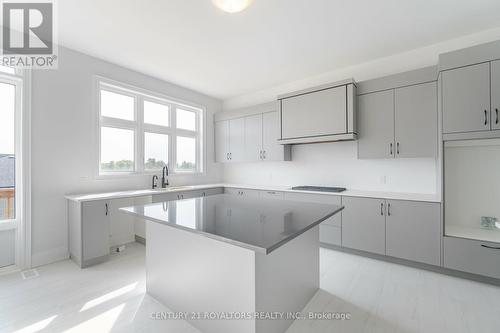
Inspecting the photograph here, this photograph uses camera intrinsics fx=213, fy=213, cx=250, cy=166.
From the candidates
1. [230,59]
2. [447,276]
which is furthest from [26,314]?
[447,276]

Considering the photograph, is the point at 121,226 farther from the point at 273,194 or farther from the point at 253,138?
the point at 253,138

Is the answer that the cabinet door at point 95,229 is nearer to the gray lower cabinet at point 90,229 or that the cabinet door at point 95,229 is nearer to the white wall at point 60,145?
the gray lower cabinet at point 90,229

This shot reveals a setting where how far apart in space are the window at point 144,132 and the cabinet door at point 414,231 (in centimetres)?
366

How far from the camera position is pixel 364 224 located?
2.79 m

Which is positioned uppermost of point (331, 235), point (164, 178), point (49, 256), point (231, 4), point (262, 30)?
point (262, 30)

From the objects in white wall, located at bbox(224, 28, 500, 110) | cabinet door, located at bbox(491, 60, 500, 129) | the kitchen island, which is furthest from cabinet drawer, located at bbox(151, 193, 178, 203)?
cabinet door, located at bbox(491, 60, 500, 129)

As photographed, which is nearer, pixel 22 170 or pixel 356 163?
pixel 22 170

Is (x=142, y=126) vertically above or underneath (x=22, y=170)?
above

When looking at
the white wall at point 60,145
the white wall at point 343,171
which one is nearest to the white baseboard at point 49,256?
the white wall at point 60,145

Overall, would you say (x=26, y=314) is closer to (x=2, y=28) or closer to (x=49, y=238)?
(x=49, y=238)

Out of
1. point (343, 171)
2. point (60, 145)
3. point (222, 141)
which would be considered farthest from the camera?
point (222, 141)

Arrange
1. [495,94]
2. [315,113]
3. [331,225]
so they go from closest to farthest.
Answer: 1. [495,94]
2. [331,225]
3. [315,113]

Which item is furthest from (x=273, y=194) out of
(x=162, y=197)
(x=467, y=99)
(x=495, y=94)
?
(x=495, y=94)

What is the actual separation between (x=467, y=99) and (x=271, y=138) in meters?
2.57
